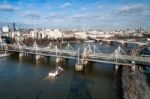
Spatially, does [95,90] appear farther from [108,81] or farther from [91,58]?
[91,58]

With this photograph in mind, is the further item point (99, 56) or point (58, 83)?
point (99, 56)

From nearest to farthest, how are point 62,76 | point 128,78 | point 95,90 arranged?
point 95,90, point 128,78, point 62,76

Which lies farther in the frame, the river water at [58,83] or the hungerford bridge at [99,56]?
the hungerford bridge at [99,56]

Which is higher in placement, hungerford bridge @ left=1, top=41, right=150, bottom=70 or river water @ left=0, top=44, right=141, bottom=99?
hungerford bridge @ left=1, top=41, right=150, bottom=70

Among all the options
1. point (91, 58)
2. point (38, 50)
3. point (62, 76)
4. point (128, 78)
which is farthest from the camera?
point (38, 50)

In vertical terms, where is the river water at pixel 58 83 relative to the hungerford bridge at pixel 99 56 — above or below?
below

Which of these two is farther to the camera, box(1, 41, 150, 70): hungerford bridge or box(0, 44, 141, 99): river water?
box(1, 41, 150, 70): hungerford bridge

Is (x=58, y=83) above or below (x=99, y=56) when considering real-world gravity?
below

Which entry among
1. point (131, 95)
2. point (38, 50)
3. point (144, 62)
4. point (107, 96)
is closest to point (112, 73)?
point (144, 62)
